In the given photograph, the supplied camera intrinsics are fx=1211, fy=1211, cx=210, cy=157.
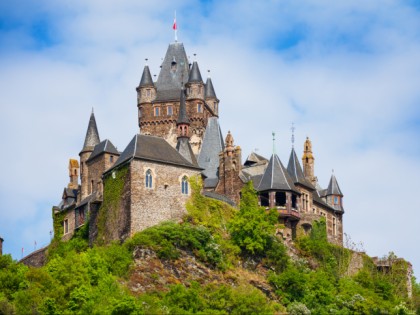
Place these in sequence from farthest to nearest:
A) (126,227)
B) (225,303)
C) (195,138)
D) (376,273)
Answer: (195,138), (376,273), (126,227), (225,303)

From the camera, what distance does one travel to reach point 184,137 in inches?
3905

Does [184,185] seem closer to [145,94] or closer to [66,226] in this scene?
[66,226]

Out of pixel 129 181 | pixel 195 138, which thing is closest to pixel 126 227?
pixel 129 181

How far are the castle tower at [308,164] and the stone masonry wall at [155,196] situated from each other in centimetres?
1842

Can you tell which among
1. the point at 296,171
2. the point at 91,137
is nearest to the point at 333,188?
the point at 296,171

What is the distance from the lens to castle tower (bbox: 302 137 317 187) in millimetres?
105762

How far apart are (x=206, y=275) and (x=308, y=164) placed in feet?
75.8

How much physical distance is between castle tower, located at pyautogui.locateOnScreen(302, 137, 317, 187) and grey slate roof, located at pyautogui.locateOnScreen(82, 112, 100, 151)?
18.1 m

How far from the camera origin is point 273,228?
91562 mm

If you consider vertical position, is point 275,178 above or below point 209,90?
below

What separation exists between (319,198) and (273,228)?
560 inches

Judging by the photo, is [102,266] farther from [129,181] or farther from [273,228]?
[273,228]

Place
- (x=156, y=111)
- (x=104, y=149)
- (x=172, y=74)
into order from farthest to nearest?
(x=172, y=74) → (x=156, y=111) → (x=104, y=149)

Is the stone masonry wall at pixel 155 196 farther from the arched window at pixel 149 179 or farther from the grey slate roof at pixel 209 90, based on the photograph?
the grey slate roof at pixel 209 90
